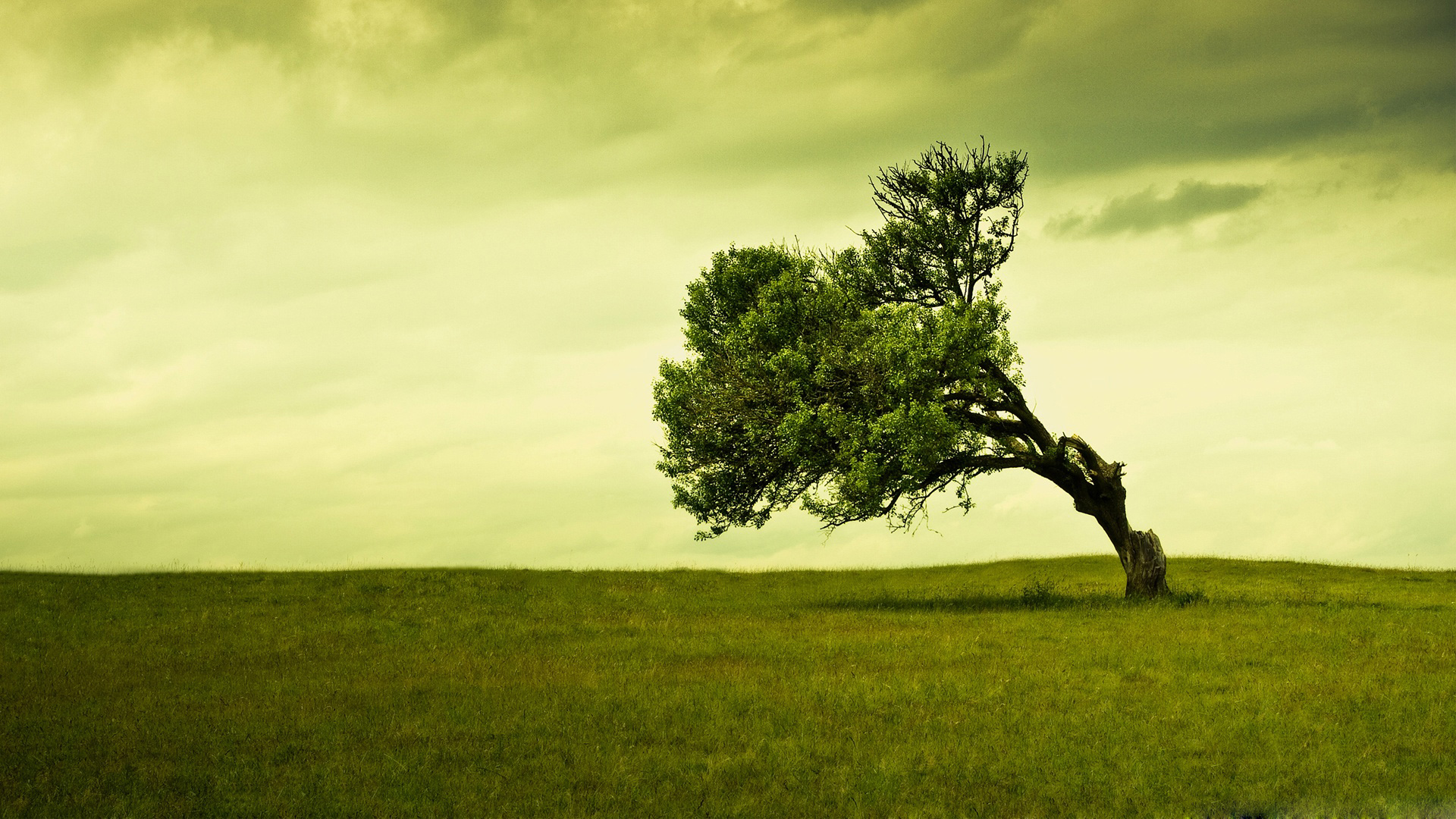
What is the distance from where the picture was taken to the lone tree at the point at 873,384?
104 feet

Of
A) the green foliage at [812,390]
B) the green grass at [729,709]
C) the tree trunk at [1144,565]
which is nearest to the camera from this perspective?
the green grass at [729,709]

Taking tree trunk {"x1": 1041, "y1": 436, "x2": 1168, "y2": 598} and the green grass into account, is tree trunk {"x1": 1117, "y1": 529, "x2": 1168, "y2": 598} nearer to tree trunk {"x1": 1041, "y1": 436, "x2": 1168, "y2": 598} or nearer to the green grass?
tree trunk {"x1": 1041, "y1": 436, "x2": 1168, "y2": 598}

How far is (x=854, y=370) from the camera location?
108 ft

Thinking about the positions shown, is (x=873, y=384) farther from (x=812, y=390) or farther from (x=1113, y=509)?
(x=1113, y=509)

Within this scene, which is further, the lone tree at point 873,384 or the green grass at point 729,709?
the lone tree at point 873,384

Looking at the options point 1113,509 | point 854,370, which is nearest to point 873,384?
point 854,370

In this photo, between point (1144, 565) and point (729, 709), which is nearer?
point (729, 709)

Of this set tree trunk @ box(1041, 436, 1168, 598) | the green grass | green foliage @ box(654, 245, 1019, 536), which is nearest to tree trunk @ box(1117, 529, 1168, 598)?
tree trunk @ box(1041, 436, 1168, 598)

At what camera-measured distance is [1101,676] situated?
20531mm

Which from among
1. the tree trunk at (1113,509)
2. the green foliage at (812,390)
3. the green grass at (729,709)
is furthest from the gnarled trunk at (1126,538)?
the green foliage at (812,390)

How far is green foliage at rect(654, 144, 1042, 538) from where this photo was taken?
3164cm

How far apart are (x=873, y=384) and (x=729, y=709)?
16.8 m

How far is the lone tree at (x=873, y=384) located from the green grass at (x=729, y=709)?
13.4ft

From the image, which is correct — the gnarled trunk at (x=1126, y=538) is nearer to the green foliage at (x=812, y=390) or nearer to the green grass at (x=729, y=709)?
the green grass at (x=729, y=709)
